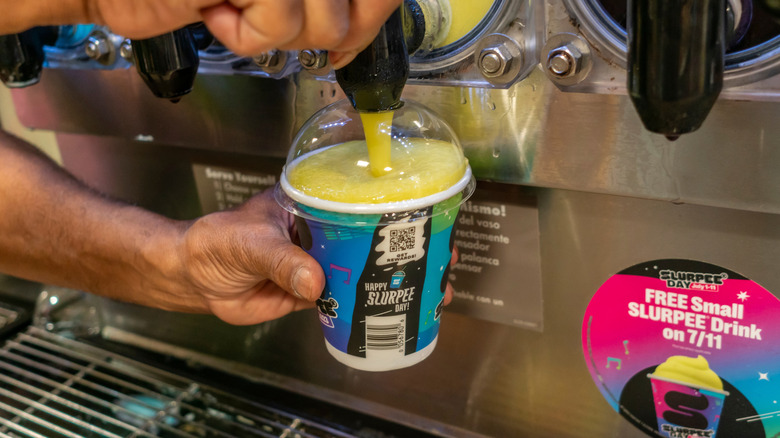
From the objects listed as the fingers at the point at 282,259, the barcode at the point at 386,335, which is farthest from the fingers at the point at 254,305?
the barcode at the point at 386,335

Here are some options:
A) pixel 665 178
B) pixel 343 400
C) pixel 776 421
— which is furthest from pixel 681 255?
pixel 343 400

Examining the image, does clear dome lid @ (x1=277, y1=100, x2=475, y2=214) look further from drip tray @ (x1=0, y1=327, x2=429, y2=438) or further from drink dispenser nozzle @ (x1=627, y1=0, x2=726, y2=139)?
drip tray @ (x1=0, y1=327, x2=429, y2=438)

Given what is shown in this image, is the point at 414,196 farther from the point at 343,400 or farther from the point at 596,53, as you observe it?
the point at 343,400

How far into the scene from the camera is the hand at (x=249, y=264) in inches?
30.1

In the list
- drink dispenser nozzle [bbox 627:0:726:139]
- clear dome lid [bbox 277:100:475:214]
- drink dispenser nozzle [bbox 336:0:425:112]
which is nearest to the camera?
drink dispenser nozzle [bbox 627:0:726:139]

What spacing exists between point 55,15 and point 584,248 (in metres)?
0.62

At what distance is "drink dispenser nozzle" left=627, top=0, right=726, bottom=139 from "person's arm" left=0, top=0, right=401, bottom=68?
0.61ft

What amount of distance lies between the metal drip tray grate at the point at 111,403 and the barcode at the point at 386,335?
29 centimetres

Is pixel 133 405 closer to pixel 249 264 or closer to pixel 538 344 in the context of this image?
pixel 249 264

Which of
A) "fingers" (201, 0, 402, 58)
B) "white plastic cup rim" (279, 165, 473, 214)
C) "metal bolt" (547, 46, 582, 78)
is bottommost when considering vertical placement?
"white plastic cup rim" (279, 165, 473, 214)

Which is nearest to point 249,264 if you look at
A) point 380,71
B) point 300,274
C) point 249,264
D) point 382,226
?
point 249,264

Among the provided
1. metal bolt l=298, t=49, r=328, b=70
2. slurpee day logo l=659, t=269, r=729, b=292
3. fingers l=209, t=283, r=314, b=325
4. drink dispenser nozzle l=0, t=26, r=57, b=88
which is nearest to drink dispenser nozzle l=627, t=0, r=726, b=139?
slurpee day logo l=659, t=269, r=729, b=292

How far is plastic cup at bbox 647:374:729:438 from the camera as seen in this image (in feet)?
2.65

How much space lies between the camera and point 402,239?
0.70 m
